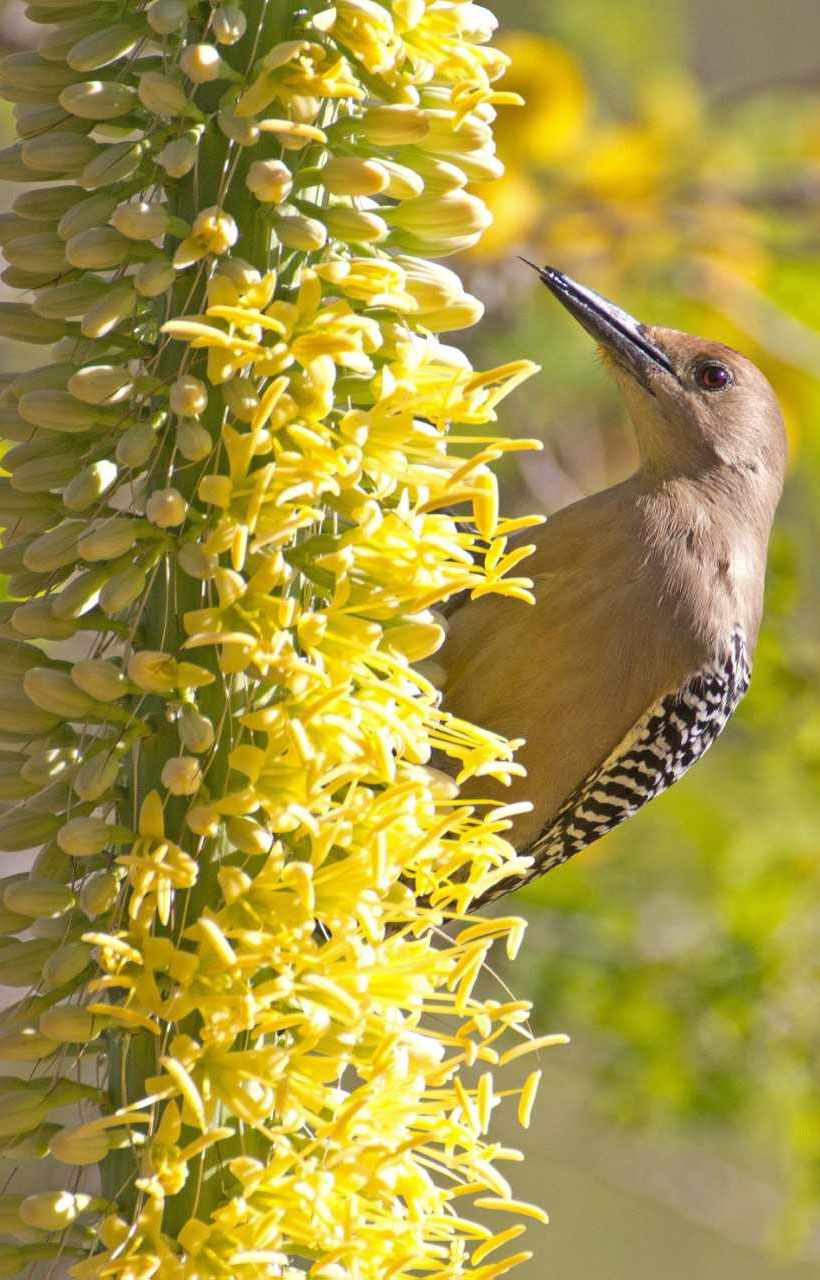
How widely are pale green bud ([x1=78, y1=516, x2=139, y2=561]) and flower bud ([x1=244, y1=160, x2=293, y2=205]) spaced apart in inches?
15.6

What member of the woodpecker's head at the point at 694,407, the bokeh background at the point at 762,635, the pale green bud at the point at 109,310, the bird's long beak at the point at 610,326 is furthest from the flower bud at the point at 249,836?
the bokeh background at the point at 762,635

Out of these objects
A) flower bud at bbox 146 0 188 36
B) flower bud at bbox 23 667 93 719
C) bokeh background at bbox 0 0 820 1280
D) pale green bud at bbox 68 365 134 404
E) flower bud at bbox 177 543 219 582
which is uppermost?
flower bud at bbox 146 0 188 36

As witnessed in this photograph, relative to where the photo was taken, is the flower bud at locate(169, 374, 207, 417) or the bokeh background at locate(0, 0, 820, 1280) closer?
the flower bud at locate(169, 374, 207, 417)

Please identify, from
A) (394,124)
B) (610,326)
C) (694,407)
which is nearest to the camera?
(394,124)

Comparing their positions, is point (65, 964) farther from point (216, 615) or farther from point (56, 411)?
point (56, 411)

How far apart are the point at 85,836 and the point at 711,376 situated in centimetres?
262

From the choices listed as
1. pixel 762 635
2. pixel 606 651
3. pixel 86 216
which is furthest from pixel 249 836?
pixel 762 635

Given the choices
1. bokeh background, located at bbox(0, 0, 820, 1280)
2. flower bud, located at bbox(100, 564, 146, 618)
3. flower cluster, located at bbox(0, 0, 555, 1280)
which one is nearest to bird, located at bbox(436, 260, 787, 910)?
bokeh background, located at bbox(0, 0, 820, 1280)

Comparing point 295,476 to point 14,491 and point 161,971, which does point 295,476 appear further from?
point 161,971

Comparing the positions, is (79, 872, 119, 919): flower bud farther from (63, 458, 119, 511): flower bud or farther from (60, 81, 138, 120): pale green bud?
(60, 81, 138, 120): pale green bud

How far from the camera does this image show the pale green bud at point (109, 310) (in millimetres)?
1995

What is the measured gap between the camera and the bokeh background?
16.9 feet

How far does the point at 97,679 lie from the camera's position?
201cm

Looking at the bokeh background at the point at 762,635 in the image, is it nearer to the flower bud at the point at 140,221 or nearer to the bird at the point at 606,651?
the bird at the point at 606,651
